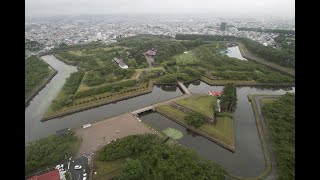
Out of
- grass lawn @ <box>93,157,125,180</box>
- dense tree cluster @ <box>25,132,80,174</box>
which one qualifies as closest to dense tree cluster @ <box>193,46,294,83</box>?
grass lawn @ <box>93,157,125,180</box>

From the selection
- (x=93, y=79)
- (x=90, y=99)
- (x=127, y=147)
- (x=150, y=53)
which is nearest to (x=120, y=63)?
(x=150, y=53)

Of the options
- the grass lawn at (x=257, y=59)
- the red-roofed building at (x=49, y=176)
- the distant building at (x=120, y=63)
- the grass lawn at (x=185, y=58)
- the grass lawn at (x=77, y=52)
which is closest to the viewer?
the red-roofed building at (x=49, y=176)

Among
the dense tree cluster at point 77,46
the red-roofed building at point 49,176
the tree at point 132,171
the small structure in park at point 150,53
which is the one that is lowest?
the red-roofed building at point 49,176

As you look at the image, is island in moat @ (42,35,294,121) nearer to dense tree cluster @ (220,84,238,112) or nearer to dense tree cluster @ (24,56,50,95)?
dense tree cluster @ (24,56,50,95)

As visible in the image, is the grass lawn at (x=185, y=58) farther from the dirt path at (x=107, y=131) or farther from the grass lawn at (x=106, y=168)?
the grass lawn at (x=106, y=168)

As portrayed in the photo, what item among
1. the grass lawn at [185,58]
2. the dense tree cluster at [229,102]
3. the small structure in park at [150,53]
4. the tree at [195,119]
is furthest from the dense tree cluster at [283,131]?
the small structure in park at [150,53]

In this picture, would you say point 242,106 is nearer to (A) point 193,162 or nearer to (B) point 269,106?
(B) point 269,106

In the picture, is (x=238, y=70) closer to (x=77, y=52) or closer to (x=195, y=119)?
(x=195, y=119)
